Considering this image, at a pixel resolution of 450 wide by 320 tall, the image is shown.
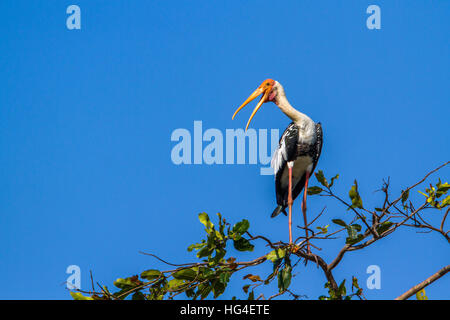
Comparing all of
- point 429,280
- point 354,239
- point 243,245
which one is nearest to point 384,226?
point 354,239

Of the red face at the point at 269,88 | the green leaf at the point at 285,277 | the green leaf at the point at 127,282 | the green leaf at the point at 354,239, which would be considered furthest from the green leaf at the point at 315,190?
the red face at the point at 269,88

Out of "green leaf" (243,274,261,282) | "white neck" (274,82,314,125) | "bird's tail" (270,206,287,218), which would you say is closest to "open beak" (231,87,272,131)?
"white neck" (274,82,314,125)

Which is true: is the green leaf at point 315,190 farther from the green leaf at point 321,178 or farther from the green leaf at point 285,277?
the green leaf at point 285,277

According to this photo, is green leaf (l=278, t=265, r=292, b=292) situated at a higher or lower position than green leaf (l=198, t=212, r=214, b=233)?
lower

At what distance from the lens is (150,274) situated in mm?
4312

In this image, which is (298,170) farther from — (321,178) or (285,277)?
(285,277)

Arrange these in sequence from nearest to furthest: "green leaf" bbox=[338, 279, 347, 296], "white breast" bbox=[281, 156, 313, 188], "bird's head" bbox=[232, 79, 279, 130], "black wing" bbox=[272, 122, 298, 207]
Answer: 1. "green leaf" bbox=[338, 279, 347, 296]
2. "black wing" bbox=[272, 122, 298, 207]
3. "white breast" bbox=[281, 156, 313, 188]
4. "bird's head" bbox=[232, 79, 279, 130]

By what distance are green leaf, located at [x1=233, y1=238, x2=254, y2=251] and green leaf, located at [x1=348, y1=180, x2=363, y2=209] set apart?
2.76 ft

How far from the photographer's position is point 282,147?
6.60 meters

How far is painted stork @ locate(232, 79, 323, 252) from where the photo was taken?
257 inches

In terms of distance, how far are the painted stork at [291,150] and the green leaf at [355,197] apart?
5.99 feet

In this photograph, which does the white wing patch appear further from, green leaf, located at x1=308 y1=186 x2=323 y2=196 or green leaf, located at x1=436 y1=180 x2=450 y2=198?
green leaf, located at x1=436 y1=180 x2=450 y2=198

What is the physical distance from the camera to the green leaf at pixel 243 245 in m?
4.39

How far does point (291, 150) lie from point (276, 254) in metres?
2.27
